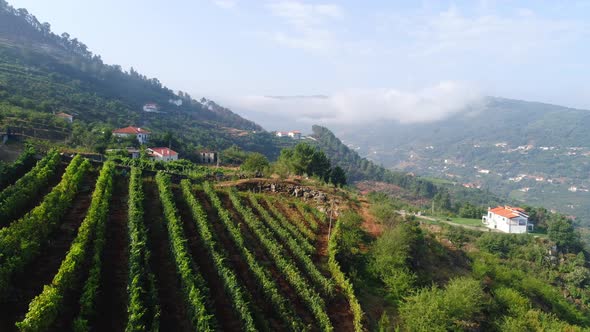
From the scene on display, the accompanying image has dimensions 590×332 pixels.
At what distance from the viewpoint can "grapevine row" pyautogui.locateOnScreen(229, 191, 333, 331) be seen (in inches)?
745

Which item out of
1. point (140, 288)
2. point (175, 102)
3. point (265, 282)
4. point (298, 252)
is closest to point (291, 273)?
point (265, 282)

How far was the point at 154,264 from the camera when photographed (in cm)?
2097

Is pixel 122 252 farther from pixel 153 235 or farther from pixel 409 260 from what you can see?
pixel 409 260

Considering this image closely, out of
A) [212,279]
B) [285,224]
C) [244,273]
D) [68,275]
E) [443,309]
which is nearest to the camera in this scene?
[68,275]

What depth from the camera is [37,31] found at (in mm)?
176250

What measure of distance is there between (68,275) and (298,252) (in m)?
13.5

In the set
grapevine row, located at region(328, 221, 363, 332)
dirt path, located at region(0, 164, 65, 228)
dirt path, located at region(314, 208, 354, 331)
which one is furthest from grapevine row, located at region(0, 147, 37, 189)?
dirt path, located at region(314, 208, 354, 331)

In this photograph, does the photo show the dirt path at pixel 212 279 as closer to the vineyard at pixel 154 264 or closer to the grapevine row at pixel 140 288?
the vineyard at pixel 154 264

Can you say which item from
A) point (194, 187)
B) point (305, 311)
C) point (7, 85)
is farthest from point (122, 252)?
point (7, 85)

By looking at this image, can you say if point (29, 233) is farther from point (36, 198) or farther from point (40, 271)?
point (36, 198)

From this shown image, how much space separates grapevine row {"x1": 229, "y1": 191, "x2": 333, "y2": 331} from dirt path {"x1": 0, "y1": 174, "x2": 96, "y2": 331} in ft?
38.3

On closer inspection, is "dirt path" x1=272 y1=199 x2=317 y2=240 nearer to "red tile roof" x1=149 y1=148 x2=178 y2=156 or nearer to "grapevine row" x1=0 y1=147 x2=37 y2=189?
"grapevine row" x1=0 y1=147 x2=37 y2=189

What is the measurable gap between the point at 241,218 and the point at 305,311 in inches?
496

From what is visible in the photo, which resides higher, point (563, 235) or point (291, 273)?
point (291, 273)
